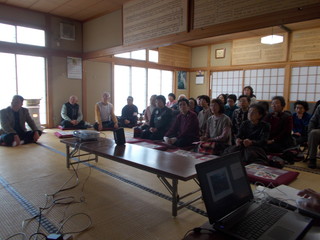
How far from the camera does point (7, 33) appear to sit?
557cm

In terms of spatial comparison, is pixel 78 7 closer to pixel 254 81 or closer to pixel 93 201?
pixel 93 201

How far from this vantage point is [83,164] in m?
3.24

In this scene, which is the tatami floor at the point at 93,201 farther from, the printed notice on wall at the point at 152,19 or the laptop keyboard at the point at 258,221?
the printed notice on wall at the point at 152,19

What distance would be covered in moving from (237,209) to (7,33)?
6355 mm

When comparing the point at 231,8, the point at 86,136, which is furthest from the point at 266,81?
the point at 86,136

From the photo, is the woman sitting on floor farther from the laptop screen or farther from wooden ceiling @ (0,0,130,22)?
wooden ceiling @ (0,0,130,22)

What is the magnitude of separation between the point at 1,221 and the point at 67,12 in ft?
18.0

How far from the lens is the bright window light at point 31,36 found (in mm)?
5770

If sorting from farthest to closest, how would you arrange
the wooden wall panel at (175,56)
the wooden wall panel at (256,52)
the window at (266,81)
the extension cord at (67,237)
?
the wooden wall panel at (175,56) → the window at (266,81) → the wooden wall panel at (256,52) → the extension cord at (67,237)

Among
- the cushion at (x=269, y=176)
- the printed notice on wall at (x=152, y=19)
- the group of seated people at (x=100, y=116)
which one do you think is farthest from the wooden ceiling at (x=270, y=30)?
the cushion at (x=269, y=176)

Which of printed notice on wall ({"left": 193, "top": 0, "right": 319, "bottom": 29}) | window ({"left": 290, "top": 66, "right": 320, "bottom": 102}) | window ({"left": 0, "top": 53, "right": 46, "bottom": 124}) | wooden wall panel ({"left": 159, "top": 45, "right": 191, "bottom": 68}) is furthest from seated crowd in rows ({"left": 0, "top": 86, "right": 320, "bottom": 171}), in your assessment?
wooden wall panel ({"left": 159, "top": 45, "right": 191, "bottom": 68})

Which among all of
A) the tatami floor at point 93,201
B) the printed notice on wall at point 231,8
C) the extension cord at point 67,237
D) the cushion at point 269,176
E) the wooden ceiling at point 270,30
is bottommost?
the tatami floor at point 93,201

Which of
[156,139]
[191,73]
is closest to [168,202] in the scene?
[156,139]

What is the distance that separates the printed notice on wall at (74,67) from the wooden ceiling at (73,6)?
1.13 meters
